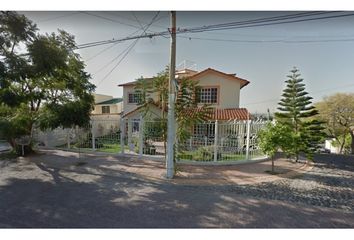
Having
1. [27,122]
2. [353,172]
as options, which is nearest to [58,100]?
[27,122]

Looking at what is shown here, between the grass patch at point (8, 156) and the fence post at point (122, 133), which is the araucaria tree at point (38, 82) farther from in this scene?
the fence post at point (122, 133)

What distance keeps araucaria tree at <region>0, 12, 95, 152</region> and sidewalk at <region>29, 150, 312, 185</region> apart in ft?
5.08

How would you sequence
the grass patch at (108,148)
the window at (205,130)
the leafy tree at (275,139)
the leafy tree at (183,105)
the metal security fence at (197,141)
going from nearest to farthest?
the leafy tree at (275,139) → the leafy tree at (183,105) → the metal security fence at (197,141) → the window at (205,130) → the grass patch at (108,148)

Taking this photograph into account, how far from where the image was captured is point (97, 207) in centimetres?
375

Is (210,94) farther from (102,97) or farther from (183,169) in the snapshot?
(102,97)

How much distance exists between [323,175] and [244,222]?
189 inches

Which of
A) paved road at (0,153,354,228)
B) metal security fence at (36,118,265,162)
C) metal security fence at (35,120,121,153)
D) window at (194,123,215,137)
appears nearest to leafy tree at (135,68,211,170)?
metal security fence at (36,118,265,162)

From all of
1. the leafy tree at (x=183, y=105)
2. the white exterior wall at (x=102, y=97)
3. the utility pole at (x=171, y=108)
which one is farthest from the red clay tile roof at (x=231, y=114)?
the white exterior wall at (x=102, y=97)

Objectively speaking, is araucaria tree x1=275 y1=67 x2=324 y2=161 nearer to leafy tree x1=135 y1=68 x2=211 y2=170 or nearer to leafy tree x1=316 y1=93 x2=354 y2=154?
leafy tree x1=135 y1=68 x2=211 y2=170

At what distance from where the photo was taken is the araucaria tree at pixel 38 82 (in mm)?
5188

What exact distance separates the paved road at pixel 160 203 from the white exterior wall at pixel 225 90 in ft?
26.8

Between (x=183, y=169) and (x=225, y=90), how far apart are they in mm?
8635

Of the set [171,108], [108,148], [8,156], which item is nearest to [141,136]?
[108,148]
